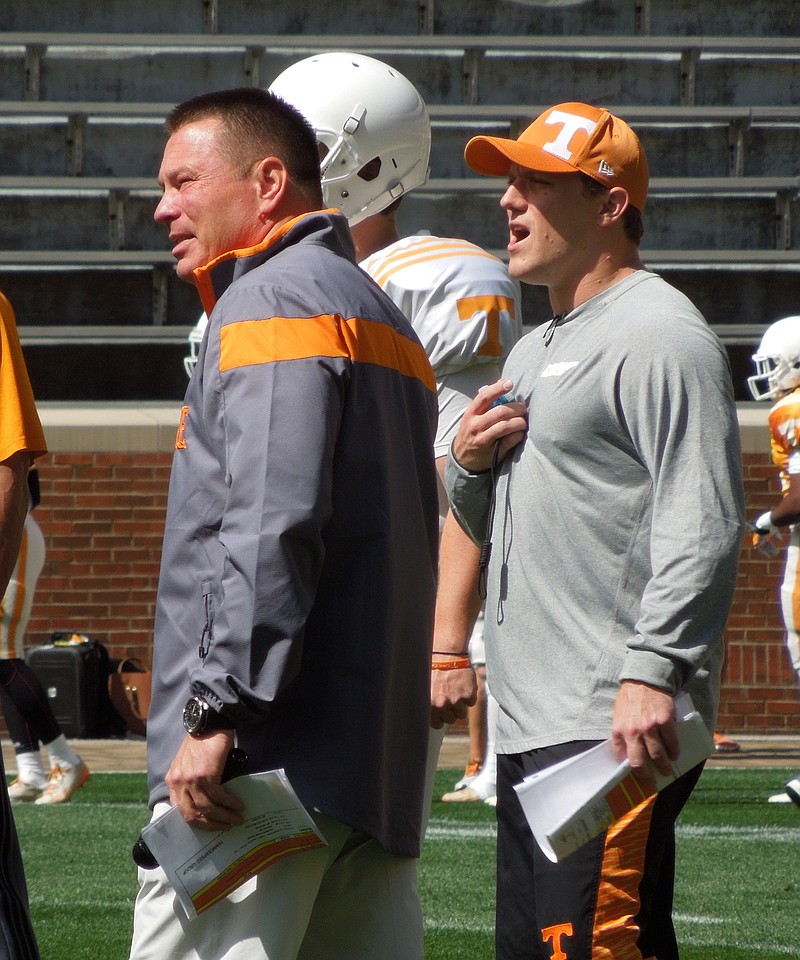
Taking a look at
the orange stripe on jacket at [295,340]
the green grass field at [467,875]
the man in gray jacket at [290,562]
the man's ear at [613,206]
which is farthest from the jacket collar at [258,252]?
the green grass field at [467,875]

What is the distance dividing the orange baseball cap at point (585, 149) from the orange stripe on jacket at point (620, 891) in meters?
1.05

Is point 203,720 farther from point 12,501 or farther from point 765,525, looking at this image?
point 765,525


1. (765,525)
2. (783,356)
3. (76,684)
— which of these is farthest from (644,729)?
(76,684)

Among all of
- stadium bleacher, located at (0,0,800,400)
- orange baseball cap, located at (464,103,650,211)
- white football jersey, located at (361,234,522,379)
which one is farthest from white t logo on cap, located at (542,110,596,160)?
stadium bleacher, located at (0,0,800,400)

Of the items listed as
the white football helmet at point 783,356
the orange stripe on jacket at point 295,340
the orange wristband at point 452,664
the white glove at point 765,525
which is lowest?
the white glove at point 765,525

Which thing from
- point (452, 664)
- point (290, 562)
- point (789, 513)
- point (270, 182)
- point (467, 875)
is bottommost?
point (467, 875)

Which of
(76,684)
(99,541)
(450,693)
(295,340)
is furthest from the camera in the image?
(99,541)

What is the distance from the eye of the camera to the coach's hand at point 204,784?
2094mm

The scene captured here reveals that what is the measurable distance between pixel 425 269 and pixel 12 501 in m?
1.03

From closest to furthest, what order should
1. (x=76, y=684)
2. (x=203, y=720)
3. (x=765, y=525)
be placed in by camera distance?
(x=203, y=720), (x=765, y=525), (x=76, y=684)

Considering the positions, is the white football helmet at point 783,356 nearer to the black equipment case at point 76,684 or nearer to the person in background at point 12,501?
the black equipment case at point 76,684

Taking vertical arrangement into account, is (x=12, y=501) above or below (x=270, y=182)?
below

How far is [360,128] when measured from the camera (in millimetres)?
3666

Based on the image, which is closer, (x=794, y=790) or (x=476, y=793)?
(x=794, y=790)
